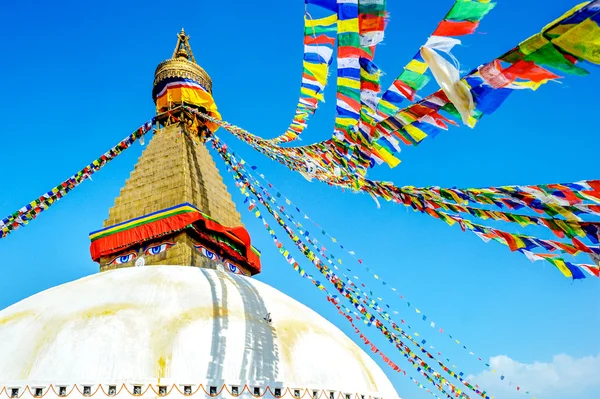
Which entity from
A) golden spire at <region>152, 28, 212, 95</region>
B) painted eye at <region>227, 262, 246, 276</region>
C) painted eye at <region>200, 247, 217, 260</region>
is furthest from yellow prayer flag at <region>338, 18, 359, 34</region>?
golden spire at <region>152, 28, 212, 95</region>

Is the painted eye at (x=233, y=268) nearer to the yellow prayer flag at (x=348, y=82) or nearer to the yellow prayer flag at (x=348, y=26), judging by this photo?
the yellow prayer flag at (x=348, y=82)

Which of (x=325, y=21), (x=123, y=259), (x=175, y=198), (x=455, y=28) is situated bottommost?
(x=455, y=28)

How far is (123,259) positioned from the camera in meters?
10.9

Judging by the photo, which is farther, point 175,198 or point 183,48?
point 183,48

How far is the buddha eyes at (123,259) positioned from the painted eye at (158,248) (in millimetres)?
349

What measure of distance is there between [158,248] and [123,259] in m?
0.90

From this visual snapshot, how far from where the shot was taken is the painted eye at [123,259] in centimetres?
1080

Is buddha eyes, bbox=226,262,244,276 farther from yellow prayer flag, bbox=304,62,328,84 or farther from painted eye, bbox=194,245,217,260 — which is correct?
yellow prayer flag, bbox=304,62,328,84

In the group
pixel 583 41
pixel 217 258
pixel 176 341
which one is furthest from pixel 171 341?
pixel 583 41

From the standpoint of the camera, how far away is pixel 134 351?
6273 millimetres

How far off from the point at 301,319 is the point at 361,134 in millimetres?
3683

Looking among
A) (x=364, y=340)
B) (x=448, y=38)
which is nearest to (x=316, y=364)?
(x=364, y=340)

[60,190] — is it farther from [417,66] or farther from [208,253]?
[417,66]

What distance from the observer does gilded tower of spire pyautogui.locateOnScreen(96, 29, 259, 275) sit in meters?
10.6
